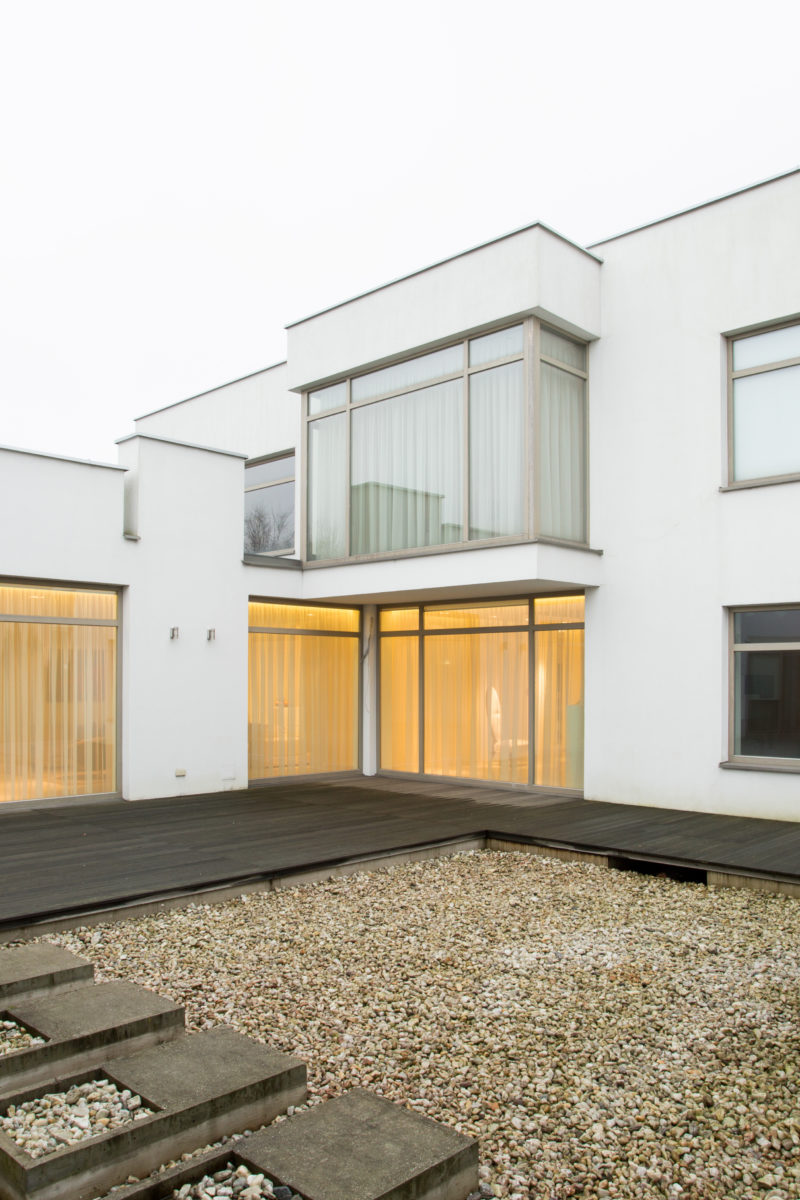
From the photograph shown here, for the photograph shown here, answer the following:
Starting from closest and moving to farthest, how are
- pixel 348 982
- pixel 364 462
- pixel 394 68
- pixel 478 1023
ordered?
pixel 478 1023, pixel 348 982, pixel 364 462, pixel 394 68

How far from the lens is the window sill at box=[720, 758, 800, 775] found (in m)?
7.20

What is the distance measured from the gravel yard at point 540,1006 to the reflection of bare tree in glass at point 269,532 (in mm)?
6550

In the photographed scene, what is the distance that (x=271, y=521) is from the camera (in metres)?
11.9

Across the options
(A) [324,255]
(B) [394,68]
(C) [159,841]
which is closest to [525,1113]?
(C) [159,841]

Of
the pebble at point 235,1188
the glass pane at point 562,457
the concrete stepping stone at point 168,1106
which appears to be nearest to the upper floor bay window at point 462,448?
the glass pane at point 562,457

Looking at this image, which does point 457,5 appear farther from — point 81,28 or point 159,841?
point 159,841

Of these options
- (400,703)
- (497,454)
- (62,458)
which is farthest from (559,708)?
(62,458)

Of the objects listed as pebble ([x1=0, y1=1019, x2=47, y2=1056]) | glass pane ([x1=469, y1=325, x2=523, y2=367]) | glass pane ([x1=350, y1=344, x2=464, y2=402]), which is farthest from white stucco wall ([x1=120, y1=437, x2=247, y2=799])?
pebble ([x1=0, y1=1019, x2=47, y2=1056])

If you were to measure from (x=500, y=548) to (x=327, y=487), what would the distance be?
2.65 metres

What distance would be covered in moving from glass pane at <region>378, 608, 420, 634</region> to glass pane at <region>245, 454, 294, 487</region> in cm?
259

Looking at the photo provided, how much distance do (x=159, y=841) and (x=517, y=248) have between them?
5831 mm

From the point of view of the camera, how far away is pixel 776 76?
49.1 ft

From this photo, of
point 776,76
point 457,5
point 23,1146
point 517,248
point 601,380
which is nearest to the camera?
point 23,1146

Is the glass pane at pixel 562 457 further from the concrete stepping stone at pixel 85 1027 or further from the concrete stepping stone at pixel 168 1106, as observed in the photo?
the concrete stepping stone at pixel 168 1106
